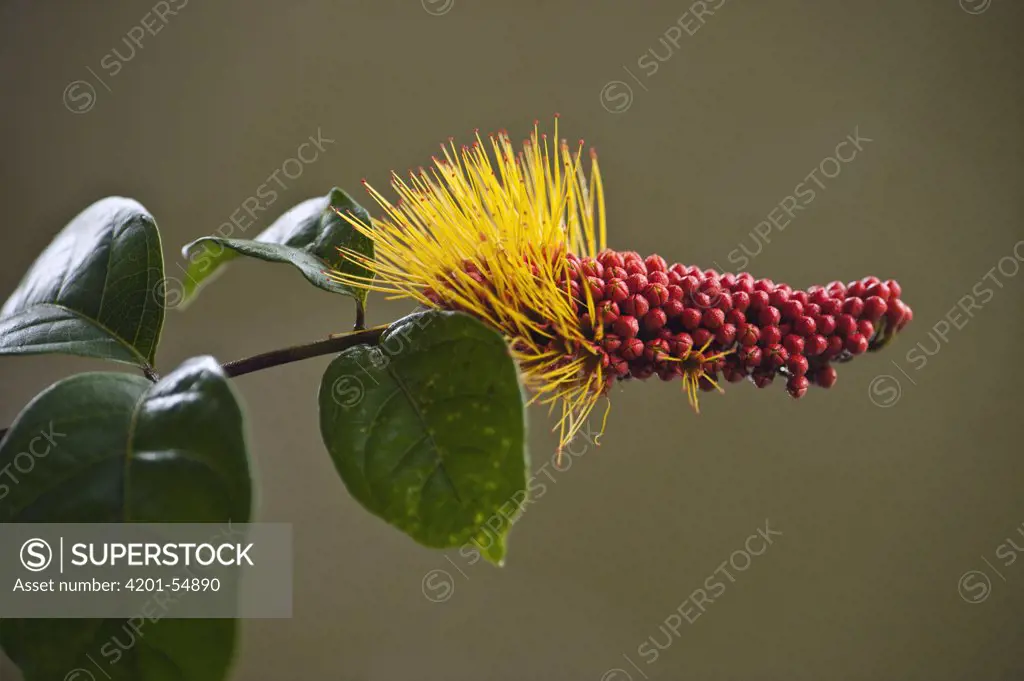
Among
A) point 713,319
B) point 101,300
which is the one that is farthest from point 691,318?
point 101,300

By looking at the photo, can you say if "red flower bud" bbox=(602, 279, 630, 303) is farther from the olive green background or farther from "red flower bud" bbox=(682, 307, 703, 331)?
the olive green background

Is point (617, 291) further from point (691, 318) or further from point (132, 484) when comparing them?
point (132, 484)

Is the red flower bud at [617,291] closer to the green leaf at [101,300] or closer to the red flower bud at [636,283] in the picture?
the red flower bud at [636,283]

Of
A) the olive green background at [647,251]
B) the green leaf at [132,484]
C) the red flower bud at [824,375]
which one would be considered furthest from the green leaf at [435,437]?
the olive green background at [647,251]

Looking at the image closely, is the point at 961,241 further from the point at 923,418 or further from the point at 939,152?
the point at 923,418

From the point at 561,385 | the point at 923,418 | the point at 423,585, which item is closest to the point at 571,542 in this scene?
the point at 423,585

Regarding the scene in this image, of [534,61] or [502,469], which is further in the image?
[534,61]
